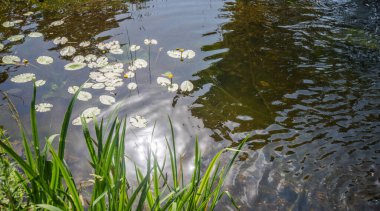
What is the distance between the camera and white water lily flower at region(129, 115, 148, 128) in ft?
10.8

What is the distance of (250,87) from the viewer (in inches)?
148

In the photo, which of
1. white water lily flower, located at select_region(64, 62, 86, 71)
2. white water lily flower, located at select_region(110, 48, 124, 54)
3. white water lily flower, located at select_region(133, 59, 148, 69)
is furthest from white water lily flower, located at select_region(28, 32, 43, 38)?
white water lily flower, located at select_region(133, 59, 148, 69)

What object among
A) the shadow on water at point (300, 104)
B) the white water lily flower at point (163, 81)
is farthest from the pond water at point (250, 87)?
the white water lily flower at point (163, 81)

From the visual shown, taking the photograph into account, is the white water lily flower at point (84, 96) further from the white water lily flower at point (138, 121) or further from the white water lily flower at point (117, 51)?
the white water lily flower at point (117, 51)

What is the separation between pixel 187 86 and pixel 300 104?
130 cm

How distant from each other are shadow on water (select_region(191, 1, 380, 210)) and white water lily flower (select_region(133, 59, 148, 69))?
819 mm

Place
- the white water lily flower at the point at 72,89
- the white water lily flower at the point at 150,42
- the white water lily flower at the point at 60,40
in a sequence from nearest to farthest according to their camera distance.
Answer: the white water lily flower at the point at 72,89 → the white water lily flower at the point at 150,42 → the white water lily flower at the point at 60,40

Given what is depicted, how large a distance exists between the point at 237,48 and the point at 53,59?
2.66 meters

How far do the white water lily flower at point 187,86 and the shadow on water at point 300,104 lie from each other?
14 centimetres

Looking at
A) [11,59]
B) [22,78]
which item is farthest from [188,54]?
[11,59]

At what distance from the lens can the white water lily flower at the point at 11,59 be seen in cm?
425

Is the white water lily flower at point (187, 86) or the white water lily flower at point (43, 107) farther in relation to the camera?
the white water lily flower at point (187, 86)

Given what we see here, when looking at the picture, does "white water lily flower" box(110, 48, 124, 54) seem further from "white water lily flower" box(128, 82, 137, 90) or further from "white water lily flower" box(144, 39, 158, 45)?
"white water lily flower" box(128, 82, 137, 90)

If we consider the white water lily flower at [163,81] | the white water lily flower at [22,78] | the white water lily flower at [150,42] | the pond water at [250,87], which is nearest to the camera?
the pond water at [250,87]
